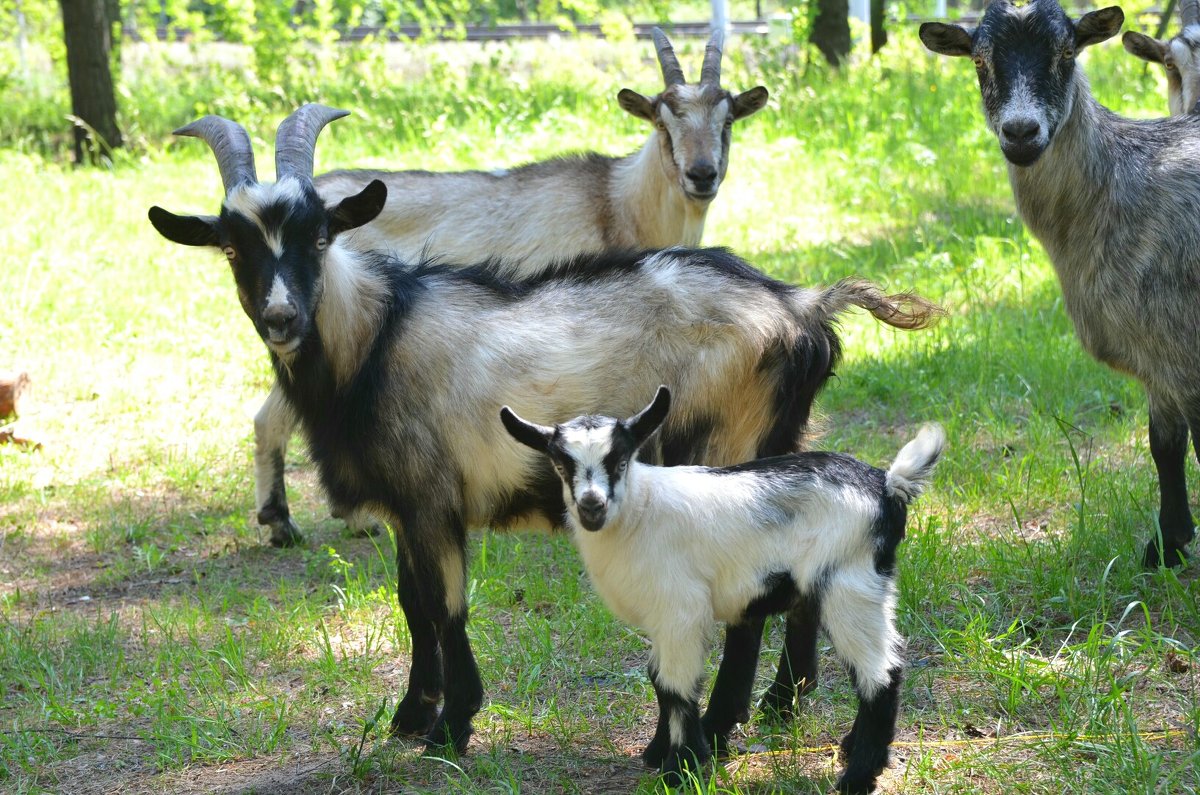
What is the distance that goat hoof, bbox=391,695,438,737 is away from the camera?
4.06 m

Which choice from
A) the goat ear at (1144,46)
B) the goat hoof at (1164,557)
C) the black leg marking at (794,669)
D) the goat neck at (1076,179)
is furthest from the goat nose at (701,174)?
the black leg marking at (794,669)

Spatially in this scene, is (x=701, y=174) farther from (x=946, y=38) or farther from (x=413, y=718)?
(x=413, y=718)

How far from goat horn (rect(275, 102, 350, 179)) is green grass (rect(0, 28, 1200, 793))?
5.54ft

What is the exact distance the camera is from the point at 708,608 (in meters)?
3.34

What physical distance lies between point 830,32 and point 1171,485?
10046 millimetres

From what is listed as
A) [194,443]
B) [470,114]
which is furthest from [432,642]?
[470,114]

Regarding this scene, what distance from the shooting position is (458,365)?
402 centimetres

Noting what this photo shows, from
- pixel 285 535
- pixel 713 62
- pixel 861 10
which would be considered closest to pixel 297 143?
pixel 285 535

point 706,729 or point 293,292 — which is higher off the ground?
point 293,292

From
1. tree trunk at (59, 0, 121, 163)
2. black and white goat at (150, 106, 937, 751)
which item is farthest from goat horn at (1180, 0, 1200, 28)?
tree trunk at (59, 0, 121, 163)

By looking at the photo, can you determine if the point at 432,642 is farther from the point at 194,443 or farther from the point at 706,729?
the point at 194,443

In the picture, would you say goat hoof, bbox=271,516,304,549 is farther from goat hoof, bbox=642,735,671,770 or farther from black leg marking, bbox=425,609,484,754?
goat hoof, bbox=642,735,671,770

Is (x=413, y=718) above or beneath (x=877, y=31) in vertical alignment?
beneath

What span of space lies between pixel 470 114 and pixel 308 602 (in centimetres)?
817
